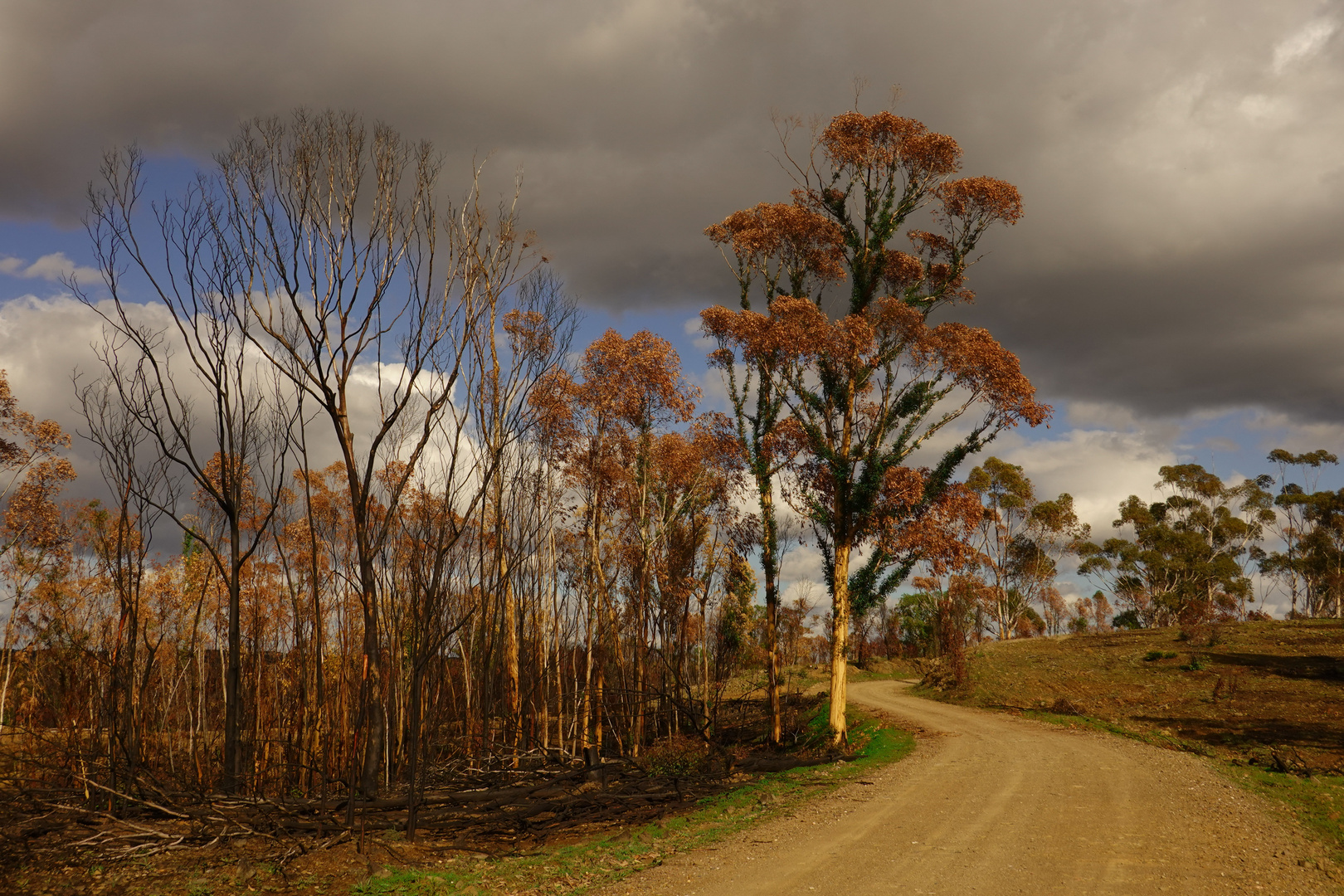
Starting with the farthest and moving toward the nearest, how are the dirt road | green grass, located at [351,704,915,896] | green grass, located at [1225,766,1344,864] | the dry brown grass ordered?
the dry brown grass → green grass, located at [1225,766,1344,864] → green grass, located at [351,704,915,896] → the dirt road

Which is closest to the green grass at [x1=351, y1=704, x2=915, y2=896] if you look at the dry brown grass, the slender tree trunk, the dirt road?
the dirt road

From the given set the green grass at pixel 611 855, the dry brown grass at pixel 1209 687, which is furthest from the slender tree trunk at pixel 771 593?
the dry brown grass at pixel 1209 687

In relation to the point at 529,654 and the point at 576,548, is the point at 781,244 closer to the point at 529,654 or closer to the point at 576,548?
the point at 576,548

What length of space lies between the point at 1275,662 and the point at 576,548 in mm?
23716

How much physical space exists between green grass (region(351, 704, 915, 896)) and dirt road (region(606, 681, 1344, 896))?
0.38 metres

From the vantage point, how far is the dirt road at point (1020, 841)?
24.4ft

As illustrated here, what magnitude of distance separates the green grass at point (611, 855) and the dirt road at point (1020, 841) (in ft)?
1.26

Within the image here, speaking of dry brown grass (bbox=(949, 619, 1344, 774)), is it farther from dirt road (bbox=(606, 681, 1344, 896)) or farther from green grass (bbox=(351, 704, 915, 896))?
green grass (bbox=(351, 704, 915, 896))

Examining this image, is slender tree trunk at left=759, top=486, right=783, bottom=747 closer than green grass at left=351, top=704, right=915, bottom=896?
No

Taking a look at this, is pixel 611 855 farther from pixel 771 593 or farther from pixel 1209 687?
pixel 1209 687

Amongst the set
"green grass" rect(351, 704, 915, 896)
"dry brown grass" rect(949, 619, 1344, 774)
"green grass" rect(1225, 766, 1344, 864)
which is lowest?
"dry brown grass" rect(949, 619, 1344, 774)

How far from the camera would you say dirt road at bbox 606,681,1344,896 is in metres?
7.45

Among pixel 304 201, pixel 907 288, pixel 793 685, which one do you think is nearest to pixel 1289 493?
pixel 793 685

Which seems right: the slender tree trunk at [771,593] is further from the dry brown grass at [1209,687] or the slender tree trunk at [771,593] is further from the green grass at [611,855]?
the dry brown grass at [1209,687]
